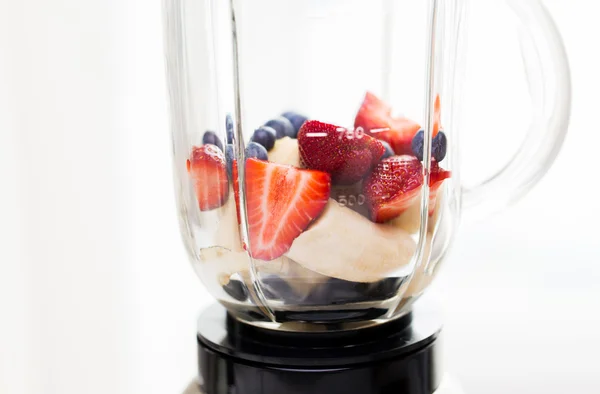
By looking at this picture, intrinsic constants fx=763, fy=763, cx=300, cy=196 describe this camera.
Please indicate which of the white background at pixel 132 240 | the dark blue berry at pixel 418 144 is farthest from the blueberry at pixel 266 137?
the white background at pixel 132 240

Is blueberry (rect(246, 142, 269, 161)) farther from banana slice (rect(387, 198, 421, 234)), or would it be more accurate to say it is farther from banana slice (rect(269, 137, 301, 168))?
banana slice (rect(387, 198, 421, 234))

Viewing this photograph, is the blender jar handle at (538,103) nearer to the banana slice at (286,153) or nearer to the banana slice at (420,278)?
the banana slice at (420,278)

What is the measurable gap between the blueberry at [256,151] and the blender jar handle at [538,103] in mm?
216

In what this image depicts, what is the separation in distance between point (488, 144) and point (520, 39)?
69 centimetres

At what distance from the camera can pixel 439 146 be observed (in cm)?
69

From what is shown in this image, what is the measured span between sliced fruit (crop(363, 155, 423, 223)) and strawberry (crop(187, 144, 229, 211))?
0.13 meters

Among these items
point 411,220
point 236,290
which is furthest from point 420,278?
Result: point 236,290

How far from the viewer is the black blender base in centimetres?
64

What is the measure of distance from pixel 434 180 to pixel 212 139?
0.67ft

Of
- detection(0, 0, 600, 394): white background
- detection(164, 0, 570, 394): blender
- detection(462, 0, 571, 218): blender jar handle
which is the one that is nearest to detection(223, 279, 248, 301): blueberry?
detection(164, 0, 570, 394): blender

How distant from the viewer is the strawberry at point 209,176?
26.8 inches

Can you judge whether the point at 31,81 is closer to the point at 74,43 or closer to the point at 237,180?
the point at 74,43

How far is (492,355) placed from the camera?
4.36 ft

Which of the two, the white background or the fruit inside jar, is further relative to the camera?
the white background
